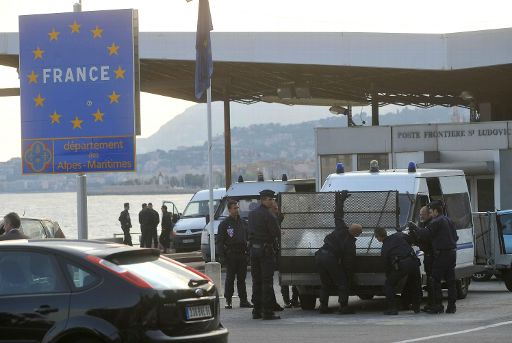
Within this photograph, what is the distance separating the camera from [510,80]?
54.9 metres

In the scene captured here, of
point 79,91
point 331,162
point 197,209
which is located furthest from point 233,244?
point 197,209

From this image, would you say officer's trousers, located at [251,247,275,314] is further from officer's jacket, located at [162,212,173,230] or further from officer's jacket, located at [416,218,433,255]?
officer's jacket, located at [162,212,173,230]

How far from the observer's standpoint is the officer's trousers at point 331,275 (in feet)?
63.2

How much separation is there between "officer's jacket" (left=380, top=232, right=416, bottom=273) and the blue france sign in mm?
5658

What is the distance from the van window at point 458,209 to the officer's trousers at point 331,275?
12.3ft

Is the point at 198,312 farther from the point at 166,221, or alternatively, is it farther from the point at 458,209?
the point at 166,221

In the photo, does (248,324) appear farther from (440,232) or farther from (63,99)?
(63,99)

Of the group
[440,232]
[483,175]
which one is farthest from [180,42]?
[440,232]

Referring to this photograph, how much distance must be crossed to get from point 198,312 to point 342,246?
8.34 metres

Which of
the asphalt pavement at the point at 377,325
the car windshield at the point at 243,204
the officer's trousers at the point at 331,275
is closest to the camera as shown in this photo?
the asphalt pavement at the point at 377,325

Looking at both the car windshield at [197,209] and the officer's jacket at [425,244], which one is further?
the car windshield at [197,209]

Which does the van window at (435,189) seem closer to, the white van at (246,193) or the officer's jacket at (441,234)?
the officer's jacket at (441,234)

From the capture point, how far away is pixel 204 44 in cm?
2531

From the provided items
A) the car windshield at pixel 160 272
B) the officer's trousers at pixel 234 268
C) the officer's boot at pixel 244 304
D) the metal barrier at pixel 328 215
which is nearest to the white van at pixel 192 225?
the officer's boot at pixel 244 304
